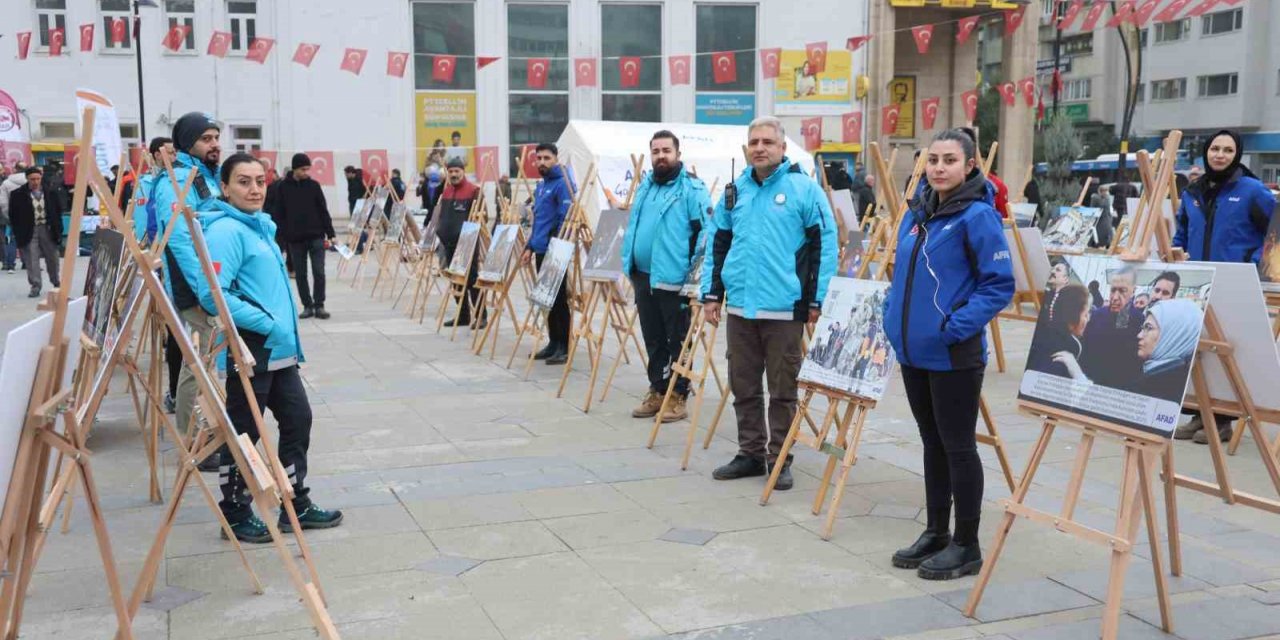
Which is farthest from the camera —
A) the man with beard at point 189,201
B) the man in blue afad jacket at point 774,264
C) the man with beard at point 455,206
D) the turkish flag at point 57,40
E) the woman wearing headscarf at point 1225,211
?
the turkish flag at point 57,40

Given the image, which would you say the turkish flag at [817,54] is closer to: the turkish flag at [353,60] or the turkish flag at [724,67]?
the turkish flag at [724,67]

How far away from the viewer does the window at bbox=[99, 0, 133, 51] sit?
27.2m

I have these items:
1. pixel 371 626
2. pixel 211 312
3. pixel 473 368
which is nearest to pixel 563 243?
pixel 473 368

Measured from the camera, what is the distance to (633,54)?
101ft

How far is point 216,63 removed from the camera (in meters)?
27.7

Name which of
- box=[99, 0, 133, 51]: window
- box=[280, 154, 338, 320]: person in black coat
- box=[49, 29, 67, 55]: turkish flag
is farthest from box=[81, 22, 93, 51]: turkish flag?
box=[280, 154, 338, 320]: person in black coat

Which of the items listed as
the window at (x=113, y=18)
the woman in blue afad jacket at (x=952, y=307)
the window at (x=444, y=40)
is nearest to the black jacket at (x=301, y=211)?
the woman in blue afad jacket at (x=952, y=307)

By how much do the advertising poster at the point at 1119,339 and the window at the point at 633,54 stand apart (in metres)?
27.0

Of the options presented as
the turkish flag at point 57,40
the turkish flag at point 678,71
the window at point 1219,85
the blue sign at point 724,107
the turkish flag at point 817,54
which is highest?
the window at point 1219,85

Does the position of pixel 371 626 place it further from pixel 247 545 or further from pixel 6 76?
pixel 6 76

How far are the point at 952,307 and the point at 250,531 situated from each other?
3096mm

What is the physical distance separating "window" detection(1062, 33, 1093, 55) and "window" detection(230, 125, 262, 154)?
1781 inches

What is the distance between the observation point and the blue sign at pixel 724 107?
30.9 m

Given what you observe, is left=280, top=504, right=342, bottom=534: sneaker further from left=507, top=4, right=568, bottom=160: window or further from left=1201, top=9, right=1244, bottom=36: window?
left=1201, top=9, right=1244, bottom=36: window
